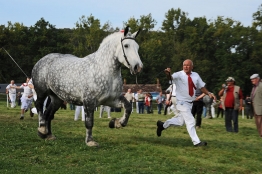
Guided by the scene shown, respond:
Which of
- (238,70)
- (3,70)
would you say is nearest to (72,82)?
(238,70)

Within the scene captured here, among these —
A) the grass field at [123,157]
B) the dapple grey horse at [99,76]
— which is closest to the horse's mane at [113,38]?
the dapple grey horse at [99,76]

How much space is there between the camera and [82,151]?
34.4ft

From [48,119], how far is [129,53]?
11.5 ft

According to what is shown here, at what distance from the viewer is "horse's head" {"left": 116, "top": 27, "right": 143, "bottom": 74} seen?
10.7 m

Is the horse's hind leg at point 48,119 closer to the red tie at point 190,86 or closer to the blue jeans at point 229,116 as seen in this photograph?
the red tie at point 190,86

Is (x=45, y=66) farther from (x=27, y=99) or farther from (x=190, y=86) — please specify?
(x=27, y=99)

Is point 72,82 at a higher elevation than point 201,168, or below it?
higher

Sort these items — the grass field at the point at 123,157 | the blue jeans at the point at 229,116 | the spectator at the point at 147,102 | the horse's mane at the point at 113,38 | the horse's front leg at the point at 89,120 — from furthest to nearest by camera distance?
the spectator at the point at 147,102
the blue jeans at the point at 229,116
the horse's mane at the point at 113,38
the horse's front leg at the point at 89,120
the grass field at the point at 123,157

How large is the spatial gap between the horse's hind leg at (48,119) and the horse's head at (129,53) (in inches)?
110

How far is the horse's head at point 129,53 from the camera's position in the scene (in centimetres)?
1066

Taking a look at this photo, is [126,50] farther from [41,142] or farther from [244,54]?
[244,54]

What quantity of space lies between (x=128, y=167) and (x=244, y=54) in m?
→ 76.1

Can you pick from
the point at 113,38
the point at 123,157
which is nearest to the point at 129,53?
the point at 113,38

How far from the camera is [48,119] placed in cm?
1304
